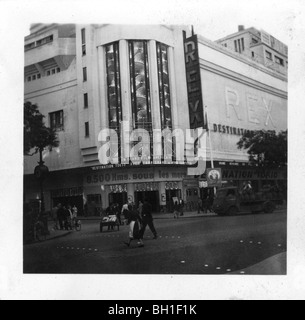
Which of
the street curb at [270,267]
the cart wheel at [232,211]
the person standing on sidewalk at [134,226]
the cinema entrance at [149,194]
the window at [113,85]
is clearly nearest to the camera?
the street curb at [270,267]

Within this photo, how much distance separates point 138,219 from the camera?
6828 mm

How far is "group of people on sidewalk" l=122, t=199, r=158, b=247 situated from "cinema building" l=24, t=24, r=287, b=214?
24 cm

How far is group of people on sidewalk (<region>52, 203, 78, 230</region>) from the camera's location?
22.7ft

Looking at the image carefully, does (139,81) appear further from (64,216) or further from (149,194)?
(64,216)

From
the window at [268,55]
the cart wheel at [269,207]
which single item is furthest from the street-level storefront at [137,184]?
the window at [268,55]

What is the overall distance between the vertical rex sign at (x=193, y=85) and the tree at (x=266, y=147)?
1.38 meters

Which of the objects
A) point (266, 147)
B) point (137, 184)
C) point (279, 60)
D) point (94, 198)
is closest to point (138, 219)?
point (137, 184)

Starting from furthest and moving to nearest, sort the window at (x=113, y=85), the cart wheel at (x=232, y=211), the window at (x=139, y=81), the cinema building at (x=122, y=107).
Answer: the window at (x=139, y=81), the cart wheel at (x=232, y=211), the window at (x=113, y=85), the cinema building at (x=122, y=107)

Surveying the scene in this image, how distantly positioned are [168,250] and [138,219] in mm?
858

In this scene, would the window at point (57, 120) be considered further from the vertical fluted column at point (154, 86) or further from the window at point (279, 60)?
the window at point (279, 60)

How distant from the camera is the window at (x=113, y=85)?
290 inches

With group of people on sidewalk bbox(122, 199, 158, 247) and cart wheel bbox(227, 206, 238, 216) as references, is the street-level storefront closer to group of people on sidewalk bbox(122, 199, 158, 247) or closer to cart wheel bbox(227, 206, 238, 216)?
group of people on sidewalk bbox(122, 199, 158, 247)
